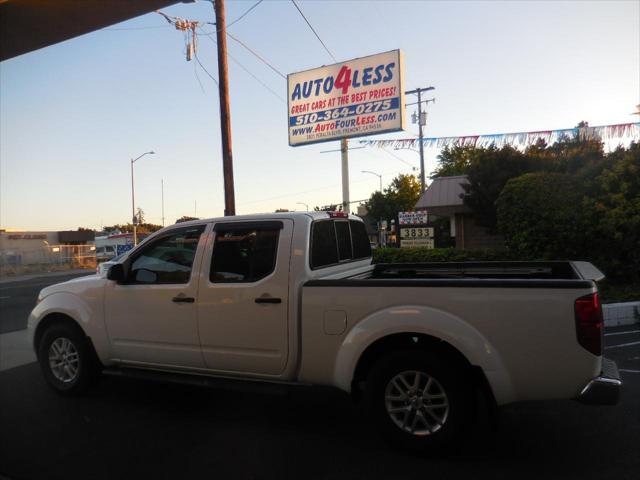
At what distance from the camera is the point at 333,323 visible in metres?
3.90

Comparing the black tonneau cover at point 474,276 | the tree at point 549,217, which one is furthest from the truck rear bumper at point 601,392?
the tree at point 549,217

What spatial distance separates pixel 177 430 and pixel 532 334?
3.03 metres

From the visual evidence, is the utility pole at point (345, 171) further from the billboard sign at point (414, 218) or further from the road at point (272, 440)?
the road at point (272, 440)

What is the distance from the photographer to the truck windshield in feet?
14.8

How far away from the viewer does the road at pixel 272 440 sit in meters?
3.49

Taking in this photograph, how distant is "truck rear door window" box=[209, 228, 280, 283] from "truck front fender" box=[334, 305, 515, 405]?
1.00m

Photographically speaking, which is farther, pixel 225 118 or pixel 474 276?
pixel 225 118

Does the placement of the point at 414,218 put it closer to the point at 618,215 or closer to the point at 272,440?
the point at 618,215

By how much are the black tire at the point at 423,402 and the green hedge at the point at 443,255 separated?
832 cm

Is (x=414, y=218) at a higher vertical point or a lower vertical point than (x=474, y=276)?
higher

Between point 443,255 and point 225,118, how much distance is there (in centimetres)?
624

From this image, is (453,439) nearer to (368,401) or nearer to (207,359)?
(368,401)

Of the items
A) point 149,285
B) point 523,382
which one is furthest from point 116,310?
point 523,382

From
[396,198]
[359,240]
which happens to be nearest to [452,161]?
[396,198]
